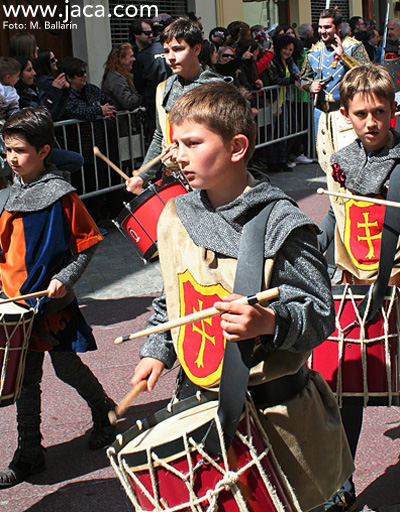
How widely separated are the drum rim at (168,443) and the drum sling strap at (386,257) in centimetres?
85

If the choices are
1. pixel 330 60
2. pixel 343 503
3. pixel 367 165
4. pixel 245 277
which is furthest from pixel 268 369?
pixel 330 60

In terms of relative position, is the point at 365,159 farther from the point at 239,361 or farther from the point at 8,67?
the point at 8,67

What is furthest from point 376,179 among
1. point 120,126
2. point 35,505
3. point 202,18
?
point 202,18

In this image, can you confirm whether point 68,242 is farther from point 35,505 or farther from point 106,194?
point 106,194

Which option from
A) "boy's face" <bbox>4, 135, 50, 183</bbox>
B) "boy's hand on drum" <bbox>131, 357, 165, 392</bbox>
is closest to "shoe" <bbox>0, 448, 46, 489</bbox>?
"boy's face" <bbox>4, 135, 50, 183</bbox>

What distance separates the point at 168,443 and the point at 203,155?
77 cm

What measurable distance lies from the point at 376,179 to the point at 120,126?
5.95m

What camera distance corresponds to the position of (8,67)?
7266mm

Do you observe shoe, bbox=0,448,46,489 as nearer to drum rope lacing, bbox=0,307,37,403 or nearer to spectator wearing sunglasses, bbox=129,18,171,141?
drum rope lacing, bbox=0,307,37,403

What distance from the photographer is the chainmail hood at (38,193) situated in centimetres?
366

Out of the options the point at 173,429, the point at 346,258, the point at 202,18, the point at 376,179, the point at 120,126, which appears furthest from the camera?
the point at 202,18

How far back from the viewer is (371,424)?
4051 millimetres

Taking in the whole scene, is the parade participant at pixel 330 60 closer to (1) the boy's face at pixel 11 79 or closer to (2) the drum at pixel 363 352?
(1) the boy's face at pixel 11 79

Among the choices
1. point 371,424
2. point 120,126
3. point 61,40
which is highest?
point 61,40
